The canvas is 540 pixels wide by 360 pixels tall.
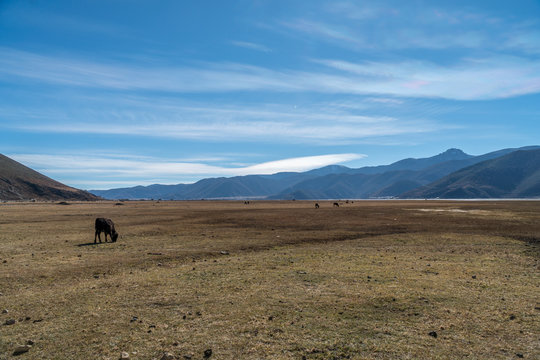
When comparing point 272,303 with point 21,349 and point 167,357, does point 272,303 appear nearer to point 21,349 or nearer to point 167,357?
point 167,357

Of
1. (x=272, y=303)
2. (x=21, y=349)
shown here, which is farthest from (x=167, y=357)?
(x=272, y=303)

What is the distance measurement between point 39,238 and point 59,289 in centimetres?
2065

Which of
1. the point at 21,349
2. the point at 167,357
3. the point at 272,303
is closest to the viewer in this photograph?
the point at 167,357

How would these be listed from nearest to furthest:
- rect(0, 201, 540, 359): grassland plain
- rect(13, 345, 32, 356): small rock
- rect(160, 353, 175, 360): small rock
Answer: rect(160, 353, 175, 360): small rock → rect(13, 345, 32, 356): small rock → rect(0, 201, 540, 359): grassland plain

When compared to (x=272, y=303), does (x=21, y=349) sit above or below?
above

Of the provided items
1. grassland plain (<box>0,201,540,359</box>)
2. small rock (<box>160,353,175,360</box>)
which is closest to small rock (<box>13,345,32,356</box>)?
grassland plain (<box>0,201,540,359</box>)

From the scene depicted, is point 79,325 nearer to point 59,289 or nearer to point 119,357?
point 119,357

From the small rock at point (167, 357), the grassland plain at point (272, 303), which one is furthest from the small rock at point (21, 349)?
the small rock at point (167, 357)

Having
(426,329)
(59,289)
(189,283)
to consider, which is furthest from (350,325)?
(59,289)

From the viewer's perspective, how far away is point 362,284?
1472 cm

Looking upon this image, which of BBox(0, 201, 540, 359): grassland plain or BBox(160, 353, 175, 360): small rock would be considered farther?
BBox(0, 201, 540, 359): grassland plain

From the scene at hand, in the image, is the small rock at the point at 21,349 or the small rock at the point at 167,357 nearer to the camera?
the small rock at the point at 167,357

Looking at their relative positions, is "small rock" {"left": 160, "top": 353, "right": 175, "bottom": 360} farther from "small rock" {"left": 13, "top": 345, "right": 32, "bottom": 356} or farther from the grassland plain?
"small rock" {"left": 13, "top": 345, "right": 32, "bottom": 356}

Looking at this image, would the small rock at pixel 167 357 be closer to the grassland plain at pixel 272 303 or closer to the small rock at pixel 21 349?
the grassland plain at pixel 272 303
